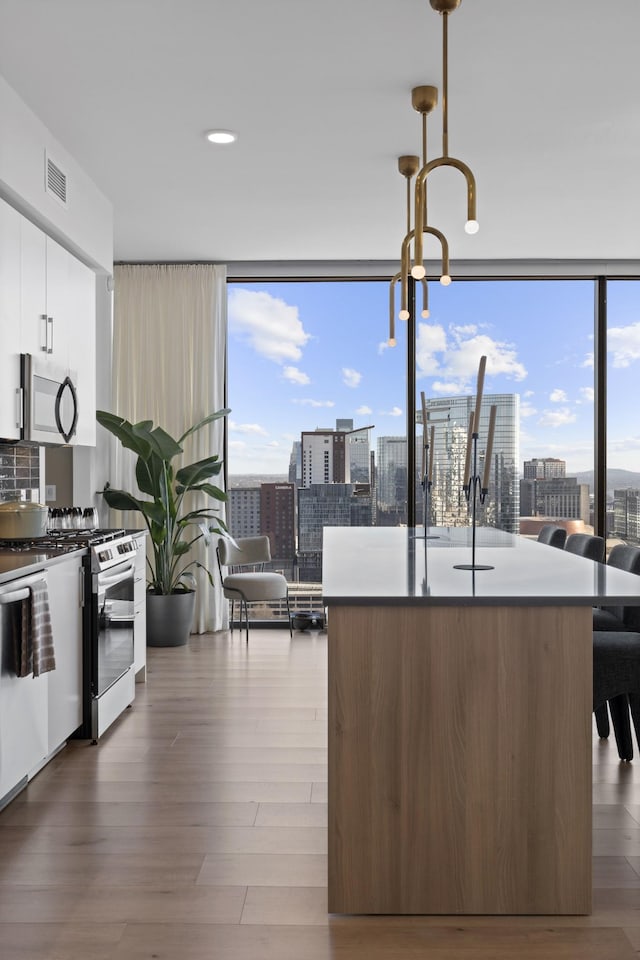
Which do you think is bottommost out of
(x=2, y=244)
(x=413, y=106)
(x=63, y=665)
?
(x=63, y=665)

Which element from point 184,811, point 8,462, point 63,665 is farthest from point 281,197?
point 184,811

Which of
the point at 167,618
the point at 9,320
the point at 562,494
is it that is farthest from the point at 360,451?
the point at 9,320

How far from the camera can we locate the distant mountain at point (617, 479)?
6.23 metres

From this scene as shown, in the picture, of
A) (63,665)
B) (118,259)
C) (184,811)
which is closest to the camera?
(184,811)

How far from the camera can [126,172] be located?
4242 millimetres

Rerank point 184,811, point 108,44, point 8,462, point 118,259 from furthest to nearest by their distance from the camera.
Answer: point 118,259
point 8,462
point 108,44
point 184,811

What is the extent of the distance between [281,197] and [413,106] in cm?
138

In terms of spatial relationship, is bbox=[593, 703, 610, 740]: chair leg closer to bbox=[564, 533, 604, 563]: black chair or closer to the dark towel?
bbox=[564, 533, 604, 563]: black chair

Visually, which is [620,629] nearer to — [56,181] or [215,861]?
[215,861]

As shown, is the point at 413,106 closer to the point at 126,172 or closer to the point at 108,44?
the point at 108,44

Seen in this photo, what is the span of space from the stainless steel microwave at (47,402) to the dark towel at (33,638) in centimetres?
106

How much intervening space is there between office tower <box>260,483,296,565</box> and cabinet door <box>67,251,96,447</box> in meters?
1.98

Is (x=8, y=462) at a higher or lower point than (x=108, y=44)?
lower

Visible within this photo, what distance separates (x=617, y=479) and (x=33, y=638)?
4771mm
